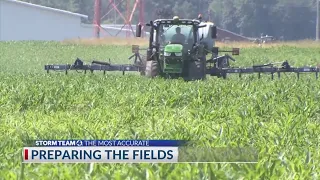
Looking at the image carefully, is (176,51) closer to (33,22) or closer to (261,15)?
(33,22)

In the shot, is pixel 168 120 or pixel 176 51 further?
pixel 176 51

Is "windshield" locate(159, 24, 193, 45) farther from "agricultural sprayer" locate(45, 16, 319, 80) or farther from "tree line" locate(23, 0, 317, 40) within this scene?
"tree line" locate(23, 0, 317, 40)

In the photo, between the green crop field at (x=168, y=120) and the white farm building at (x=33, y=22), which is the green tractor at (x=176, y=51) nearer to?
the green crop field at (x=168, y=120)

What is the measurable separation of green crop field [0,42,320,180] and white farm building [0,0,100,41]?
160 feet

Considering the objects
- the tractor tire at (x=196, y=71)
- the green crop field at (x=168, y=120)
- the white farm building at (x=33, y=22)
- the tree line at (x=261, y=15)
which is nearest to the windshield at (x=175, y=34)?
the tractor tire at (x=196, y=71)

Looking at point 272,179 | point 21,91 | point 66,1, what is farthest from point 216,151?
point 66,1

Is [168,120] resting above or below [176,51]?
below

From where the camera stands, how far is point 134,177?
5230mm

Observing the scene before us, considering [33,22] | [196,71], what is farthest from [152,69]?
[33,22]

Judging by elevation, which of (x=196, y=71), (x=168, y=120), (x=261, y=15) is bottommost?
(x=168, y=120)

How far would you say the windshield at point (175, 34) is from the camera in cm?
1803

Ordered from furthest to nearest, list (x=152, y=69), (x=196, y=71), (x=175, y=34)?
1. (x=175, y=34)
2. (x=152, y=69)
3. (x=196, y=71)

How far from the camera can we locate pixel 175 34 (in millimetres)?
18047

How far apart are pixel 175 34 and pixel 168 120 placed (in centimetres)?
933
